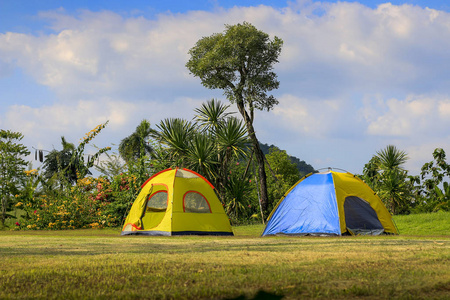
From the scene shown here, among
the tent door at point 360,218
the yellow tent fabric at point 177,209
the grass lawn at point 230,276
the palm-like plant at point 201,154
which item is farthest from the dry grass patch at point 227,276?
the palm-like plant at point 201,154

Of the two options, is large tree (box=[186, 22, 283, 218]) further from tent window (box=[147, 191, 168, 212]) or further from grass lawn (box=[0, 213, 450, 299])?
grass lawn (box=[0, 213, 450, 299])

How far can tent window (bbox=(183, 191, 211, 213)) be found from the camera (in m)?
14.2

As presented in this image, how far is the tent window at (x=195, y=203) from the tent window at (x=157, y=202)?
0.61m

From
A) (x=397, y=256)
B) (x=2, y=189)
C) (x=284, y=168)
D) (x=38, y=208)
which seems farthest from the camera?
(x=284, y=168)

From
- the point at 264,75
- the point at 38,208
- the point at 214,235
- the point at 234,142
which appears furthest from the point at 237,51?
the point at 214,235

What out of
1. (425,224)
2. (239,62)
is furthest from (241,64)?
(425,224)

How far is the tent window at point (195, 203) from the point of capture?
14227 mm

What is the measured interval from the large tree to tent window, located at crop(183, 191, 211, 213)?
11026 millimetres

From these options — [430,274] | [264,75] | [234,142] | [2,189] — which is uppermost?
[264,75]

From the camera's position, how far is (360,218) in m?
13.6

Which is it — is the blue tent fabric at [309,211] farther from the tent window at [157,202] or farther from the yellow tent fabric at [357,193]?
the tent window at [157,202]

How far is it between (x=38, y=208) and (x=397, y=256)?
16.6 metres

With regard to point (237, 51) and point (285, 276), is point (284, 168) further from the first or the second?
point (285, 276)

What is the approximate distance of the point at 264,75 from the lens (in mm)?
27031
